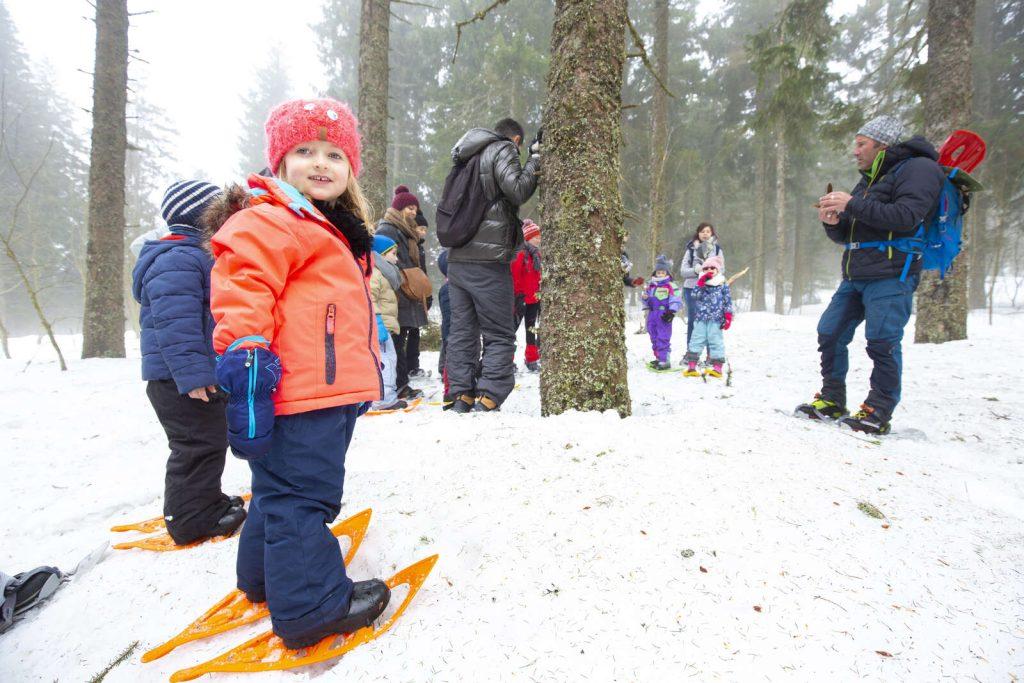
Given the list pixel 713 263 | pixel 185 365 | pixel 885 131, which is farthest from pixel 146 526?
pixel 713 263

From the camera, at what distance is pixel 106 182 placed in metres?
7.43

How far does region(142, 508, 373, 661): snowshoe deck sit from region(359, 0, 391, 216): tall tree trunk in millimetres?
5888

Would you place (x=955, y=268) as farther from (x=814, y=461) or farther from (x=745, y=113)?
(x=745, y=113)

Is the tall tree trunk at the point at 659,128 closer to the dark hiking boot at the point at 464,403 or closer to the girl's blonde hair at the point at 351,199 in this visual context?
the dark hiking boot at the point at 464,403

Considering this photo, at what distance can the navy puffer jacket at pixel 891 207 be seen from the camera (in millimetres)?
3078

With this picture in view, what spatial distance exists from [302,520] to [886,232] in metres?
4.12

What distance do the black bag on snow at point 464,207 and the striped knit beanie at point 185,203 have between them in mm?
1647

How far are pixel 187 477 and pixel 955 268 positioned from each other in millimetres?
9404

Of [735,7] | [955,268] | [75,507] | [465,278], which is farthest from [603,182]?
[735,7]

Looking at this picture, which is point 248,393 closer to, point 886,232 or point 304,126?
point 304,126

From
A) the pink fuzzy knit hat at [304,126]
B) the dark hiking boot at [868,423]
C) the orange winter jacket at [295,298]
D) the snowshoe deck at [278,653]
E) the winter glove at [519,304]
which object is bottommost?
the snowshoe deck at [278,653]

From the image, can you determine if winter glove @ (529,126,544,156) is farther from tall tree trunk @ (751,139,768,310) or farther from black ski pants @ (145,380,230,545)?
tall tree trunk @ (751,139,768,310)

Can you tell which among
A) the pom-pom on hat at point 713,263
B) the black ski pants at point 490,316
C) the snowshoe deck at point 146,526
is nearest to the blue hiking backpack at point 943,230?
the black ski pants at point 490,316

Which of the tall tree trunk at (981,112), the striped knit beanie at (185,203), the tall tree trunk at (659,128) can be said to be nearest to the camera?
the striped knit beanie at (185,203)
